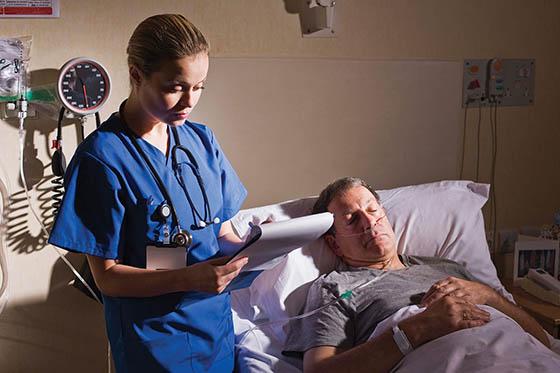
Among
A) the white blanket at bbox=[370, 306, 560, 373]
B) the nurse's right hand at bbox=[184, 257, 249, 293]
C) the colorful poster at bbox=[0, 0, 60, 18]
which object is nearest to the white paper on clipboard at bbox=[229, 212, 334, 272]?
the nurse's right hand at bbox=[184, 257, 249, 293]

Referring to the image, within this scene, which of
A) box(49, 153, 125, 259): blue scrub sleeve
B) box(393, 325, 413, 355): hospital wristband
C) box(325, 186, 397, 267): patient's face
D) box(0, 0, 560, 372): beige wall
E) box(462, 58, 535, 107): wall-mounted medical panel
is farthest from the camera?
box(462, 58, 535, 107): wall-mounted medical panel

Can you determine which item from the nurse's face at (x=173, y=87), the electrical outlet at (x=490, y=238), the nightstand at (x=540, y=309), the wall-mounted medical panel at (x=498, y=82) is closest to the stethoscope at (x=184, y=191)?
the nurse's face at (x=173, y=87)

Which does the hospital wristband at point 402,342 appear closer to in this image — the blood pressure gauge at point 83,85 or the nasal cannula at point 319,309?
the nasal cannula at point 319,309

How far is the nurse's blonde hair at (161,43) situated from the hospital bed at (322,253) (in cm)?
71

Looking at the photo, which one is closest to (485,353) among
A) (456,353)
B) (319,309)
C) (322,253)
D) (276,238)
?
(456,353)

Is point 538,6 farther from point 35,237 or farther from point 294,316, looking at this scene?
point 35,237

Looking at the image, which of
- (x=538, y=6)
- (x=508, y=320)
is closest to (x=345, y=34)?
(x=538, y=6)

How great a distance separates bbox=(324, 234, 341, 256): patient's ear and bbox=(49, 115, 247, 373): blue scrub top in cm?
50

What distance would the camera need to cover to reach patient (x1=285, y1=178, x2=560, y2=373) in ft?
5.56

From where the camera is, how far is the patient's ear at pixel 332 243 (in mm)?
2117

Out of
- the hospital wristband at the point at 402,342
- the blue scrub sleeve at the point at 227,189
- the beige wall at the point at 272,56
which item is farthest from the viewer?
the beige wall at the point at 272,56

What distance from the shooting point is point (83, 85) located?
81.7 inches

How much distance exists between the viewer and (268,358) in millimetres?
1816

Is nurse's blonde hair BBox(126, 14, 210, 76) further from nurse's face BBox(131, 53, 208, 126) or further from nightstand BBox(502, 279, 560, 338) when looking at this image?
nightstand BBox(502, 279, 560, 338)
